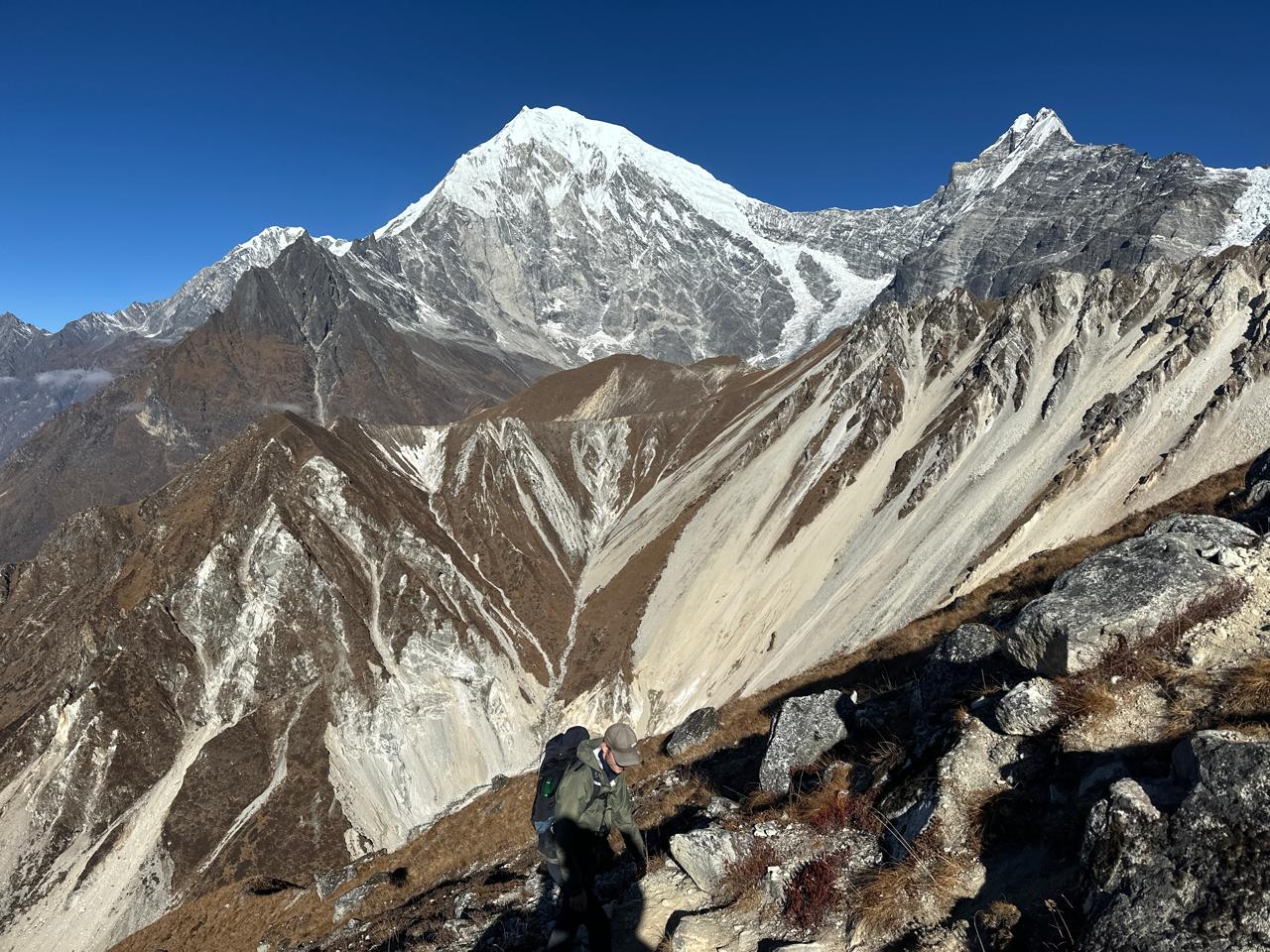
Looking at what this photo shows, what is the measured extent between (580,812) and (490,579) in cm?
7783

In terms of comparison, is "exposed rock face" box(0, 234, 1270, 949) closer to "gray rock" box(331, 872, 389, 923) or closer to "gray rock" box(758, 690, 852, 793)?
"gray rock" box(331, 872, 389, 923)

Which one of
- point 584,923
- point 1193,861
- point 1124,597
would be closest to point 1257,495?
point 1124,597

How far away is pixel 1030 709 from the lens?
924 cm

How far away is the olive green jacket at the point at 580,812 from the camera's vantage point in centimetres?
927

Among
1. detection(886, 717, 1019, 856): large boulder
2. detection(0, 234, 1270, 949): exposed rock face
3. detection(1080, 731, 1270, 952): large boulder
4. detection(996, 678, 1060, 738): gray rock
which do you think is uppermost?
detection(0, 234, 1270, 949): exposed rock face

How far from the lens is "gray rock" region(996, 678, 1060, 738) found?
30.0 feet

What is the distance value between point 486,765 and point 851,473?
155 ft

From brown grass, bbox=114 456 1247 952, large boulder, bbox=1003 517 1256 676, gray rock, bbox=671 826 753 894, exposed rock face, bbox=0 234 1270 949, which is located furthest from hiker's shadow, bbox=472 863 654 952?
exposed rock face, bbox=0 234 1270 949

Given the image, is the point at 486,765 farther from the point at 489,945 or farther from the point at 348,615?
the point at 489,945

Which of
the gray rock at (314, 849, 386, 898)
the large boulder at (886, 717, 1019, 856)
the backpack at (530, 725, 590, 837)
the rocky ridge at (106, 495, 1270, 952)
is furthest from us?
the gray rock at (314, 849, 386, 898)

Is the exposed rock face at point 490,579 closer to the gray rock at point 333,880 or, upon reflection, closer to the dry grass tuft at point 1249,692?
the gray rock at point 333,880

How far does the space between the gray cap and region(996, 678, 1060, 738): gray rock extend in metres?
4.95

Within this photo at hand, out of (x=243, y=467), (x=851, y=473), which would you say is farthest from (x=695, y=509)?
(x=243, y=467)

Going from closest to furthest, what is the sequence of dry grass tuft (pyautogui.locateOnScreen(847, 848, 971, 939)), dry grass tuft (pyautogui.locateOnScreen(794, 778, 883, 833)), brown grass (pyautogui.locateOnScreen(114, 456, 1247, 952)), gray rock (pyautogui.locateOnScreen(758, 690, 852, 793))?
dry grass tuft (pyautogui.locateOnScreen(847, 848, 971, 939))
dry grass tuft (pyautogui.locateOnScreen(794, 778, 883, 833))
gray rock (pyautogui.locateOnScreen(758, 690, 852, 793))
brown grass (pyautogui.locateOnScreen(114, 456, 1247, 952))
